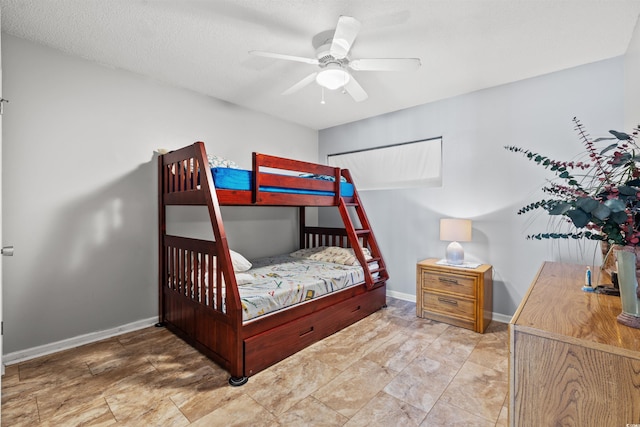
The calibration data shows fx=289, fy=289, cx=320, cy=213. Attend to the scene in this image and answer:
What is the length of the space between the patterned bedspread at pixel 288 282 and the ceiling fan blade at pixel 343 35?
1776mm

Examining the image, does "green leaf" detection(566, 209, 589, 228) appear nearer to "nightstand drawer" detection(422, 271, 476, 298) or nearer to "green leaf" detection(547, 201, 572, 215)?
"green leaf" detection(547, 201, 572, 215)

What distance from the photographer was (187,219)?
3.11 m

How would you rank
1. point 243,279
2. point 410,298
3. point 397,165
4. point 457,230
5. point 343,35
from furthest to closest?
1. point 397,165
2. point 410,298
3. point 457,230
4. point 243,279
5. point 343,35

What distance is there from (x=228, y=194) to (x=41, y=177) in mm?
1490

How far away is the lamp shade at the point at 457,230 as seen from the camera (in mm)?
2883

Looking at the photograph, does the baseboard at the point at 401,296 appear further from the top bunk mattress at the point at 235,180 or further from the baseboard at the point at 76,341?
the top bunk mattress at the point at 235,180

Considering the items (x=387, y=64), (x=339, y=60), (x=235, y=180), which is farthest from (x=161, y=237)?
(x=387, y=64)

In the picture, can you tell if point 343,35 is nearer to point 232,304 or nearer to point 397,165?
point 232,304

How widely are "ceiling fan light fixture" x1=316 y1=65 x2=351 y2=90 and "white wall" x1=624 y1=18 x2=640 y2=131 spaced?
1.97m

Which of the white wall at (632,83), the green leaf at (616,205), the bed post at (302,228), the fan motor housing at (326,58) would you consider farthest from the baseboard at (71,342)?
the white wall at (632,83)

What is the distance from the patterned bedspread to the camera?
2.11 meters

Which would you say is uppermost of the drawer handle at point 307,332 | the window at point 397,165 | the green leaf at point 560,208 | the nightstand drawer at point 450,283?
the window at point 397,165

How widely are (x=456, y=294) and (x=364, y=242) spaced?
45.6 inches

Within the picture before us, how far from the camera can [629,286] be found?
989 mm
